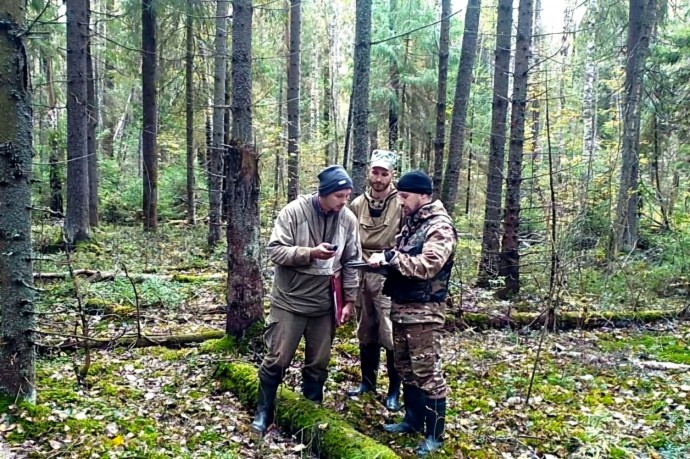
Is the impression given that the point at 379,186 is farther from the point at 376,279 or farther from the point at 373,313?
the point at 373,313

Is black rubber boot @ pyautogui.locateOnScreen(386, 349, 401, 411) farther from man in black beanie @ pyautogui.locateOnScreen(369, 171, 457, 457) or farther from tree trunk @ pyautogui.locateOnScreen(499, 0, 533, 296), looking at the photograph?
tree trunk @ pyautogui.locateOnScreen(499, 0, 533, 296)

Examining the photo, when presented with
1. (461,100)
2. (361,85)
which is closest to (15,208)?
(361,85)

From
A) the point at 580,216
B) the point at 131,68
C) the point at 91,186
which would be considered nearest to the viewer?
the point at 580,216

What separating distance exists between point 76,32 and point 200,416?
35.9 ft

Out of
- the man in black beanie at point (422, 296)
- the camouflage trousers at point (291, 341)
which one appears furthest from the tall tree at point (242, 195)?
the man in black beanie at point (422, 296)

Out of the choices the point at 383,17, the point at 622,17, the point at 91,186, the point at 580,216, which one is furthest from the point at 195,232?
the point at 622,17

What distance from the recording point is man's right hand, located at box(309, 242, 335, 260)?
167 inches

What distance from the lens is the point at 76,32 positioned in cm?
1230

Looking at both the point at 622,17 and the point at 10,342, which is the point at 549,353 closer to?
the point at 10,342

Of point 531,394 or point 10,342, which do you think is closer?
point 10,342

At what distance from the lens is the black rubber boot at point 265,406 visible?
15.4ft

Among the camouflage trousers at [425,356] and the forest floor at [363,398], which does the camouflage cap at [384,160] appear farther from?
the forest floor at [363,398]

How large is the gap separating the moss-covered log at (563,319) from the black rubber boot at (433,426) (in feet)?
10.7

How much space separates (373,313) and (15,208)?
330 cm
